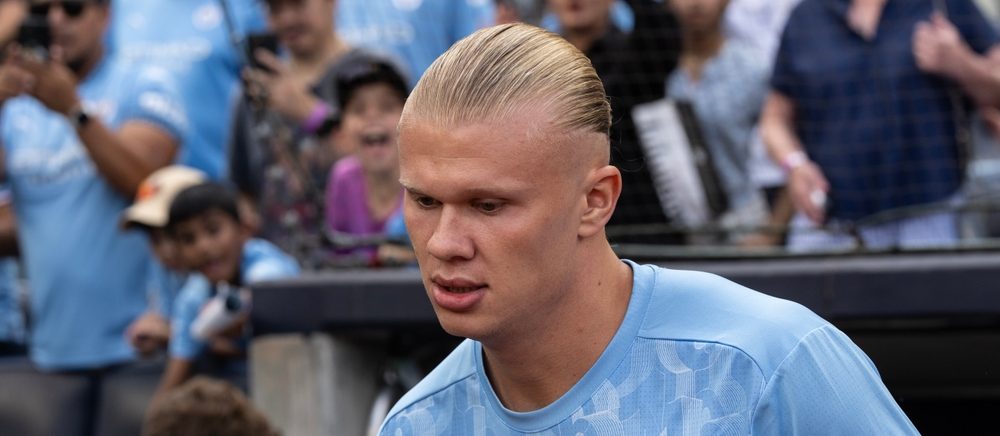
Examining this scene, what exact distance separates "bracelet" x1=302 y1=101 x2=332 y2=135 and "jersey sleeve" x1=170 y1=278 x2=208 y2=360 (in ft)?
2.66

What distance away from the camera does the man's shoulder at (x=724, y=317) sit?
2.09m

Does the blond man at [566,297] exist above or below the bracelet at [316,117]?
above

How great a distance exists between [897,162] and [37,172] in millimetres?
3773

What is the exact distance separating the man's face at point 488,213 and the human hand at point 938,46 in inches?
140

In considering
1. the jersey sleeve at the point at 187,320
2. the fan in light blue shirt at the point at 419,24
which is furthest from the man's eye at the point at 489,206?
the fan in light blue shirt at the point at 419,24

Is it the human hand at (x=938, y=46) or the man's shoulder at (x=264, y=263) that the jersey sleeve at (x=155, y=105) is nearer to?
the man's shoulder at (x=264, y=263)

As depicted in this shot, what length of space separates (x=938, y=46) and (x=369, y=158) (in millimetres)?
2185

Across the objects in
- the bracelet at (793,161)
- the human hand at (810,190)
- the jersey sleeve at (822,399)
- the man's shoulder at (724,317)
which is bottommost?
the human hand at (810,190)

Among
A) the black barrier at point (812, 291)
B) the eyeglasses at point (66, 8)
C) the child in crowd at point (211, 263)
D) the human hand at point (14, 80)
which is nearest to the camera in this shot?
the black barrier at point (812, 291)

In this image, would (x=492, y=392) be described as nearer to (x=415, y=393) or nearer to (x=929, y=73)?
(x=415, y=393)

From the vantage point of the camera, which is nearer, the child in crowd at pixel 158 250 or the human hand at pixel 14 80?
the child in crowd at pixel 158 250

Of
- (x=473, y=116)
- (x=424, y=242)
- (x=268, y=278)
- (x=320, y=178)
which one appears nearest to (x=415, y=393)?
(x=424, y=242)

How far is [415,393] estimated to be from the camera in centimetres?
237

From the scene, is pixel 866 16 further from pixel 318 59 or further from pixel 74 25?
pixel 74 25
